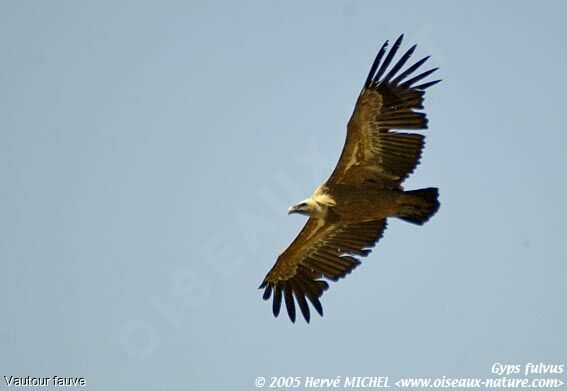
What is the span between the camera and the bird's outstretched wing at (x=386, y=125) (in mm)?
16797

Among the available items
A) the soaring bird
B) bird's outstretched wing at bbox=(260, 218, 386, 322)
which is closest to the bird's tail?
the soaring bird

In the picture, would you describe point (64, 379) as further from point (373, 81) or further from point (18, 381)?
point (373, 81)

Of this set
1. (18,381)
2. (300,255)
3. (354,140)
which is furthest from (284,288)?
(18,381)

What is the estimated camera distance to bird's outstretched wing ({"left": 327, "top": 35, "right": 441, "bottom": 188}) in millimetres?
16797

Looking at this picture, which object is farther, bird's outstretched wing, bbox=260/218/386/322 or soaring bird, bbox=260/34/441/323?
bird's outstretched wing, bbox=260/218/386/322

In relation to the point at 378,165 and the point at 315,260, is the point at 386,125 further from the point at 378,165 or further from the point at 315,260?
the point at 315,260

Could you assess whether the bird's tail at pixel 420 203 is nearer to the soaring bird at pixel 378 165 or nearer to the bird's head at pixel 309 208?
the soaring bird at pixel 378 165

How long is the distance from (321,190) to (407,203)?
59.8 inches

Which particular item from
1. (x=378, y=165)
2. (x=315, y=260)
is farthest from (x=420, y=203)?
(x=315, y=260)

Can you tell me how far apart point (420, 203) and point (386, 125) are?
56.9 inches

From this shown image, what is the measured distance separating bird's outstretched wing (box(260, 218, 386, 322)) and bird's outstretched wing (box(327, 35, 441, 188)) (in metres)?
1.61

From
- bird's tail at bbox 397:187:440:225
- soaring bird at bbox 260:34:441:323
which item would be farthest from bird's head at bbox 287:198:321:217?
bird's tail at bbox 397:187:440:225

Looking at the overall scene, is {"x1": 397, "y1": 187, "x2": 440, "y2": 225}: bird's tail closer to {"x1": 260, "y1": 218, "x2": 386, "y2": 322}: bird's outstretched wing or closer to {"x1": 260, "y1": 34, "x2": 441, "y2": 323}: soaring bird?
{"x1": 260, "y1": 34, "x2": 441, "y2": 323}: soaring bird

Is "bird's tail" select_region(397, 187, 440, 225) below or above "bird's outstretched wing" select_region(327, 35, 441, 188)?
below
